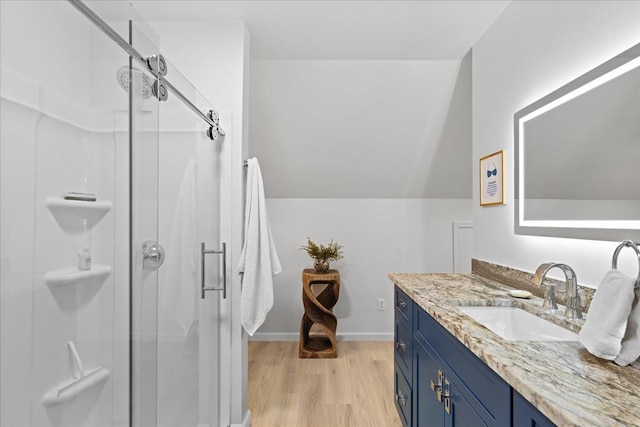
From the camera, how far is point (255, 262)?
2.15 meters

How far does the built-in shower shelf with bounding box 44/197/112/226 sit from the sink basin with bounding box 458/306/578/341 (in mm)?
1326

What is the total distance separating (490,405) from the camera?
1005 millimetres

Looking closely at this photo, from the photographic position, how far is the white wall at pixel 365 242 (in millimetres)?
3838

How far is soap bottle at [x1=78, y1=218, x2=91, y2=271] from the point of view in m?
0.97

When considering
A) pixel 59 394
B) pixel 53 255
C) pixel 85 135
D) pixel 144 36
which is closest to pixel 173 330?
pixel 59 394

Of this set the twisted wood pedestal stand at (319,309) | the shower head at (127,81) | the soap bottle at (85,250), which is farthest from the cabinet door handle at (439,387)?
the twisted wood pedestal stand at (319,309)

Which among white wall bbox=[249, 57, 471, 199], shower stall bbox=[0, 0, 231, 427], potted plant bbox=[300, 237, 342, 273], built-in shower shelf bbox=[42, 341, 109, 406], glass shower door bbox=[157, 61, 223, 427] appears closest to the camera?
shower stall bbox=[0, 0, 231, 427]

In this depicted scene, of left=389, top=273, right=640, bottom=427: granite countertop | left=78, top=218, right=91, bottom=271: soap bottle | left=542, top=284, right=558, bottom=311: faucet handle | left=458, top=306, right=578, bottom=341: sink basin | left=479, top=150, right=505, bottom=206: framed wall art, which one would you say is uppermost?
left=479, top=150, right=505, bottom=206: framed wall art

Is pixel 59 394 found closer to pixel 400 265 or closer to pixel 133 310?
pixel 133 310

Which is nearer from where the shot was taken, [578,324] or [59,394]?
[59,394]

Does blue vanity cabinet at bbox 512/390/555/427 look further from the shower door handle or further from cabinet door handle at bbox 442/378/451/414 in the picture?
the shower door handle

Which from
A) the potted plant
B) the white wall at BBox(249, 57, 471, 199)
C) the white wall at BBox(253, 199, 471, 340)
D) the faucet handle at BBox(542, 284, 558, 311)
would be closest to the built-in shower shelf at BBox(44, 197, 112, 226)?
the faucet handle at BBox(542, 284, 558, 311)

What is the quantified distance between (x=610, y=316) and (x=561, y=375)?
23 cm

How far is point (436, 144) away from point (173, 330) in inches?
105
